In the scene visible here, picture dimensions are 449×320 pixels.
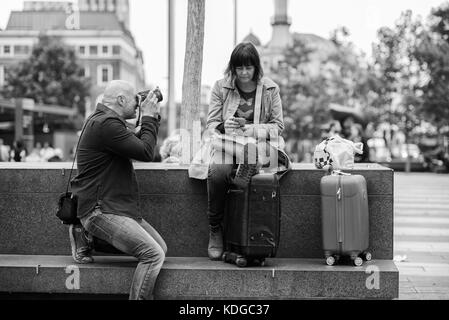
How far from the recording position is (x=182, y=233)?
623cm

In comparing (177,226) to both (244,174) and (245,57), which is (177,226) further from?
(245,57)

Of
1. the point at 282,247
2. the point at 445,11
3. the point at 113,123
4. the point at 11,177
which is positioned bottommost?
the point at 282,247

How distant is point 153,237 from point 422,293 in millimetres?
2429

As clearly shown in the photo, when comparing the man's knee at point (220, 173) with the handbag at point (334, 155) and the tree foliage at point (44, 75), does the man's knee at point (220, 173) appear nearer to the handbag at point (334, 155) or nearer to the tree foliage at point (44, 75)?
the handbag at point (334, 155)

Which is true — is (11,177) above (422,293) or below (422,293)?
above

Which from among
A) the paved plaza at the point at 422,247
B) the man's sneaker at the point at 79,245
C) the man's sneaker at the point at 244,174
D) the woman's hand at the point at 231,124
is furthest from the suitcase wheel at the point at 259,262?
the paved plaza at the point at 422,247

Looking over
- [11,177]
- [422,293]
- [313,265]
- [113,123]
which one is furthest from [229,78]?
[422,293]

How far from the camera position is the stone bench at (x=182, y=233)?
5.54m
